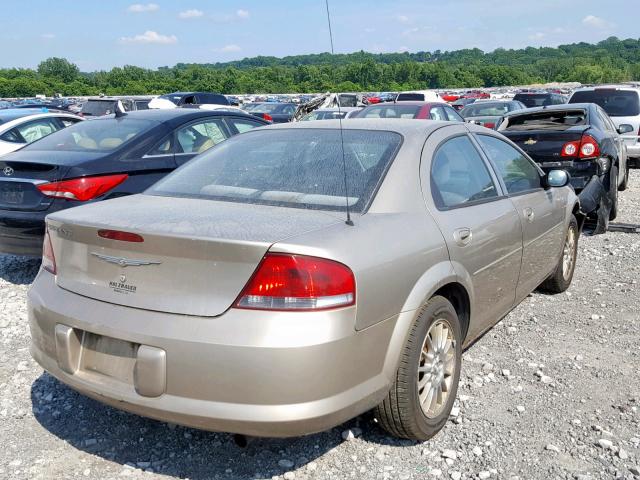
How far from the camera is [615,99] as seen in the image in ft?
46.5

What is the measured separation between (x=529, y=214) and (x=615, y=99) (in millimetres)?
11510

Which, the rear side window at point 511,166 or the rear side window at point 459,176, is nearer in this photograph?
the rear side window at point 459,176

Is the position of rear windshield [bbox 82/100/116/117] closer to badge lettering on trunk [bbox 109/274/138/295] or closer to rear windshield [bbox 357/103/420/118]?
rear windshield [bbox 357/103/420/118]

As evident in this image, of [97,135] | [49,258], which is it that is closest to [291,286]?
[49,258]

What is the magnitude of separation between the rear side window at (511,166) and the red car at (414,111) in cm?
832

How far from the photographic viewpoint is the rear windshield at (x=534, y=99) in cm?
2359

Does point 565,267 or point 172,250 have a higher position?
point 172,250

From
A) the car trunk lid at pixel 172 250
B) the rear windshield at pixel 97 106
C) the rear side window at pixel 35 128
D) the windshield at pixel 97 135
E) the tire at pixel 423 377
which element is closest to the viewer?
the car trunk lid at pixel 172 250

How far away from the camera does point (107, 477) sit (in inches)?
113

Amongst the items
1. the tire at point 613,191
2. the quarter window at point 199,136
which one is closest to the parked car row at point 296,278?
the quarter window at point 199,136

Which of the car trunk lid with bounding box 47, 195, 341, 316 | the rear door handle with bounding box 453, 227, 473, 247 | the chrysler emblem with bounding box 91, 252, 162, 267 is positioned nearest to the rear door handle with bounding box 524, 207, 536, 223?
the rear door handle with bounding box 453, 227, 473, 247

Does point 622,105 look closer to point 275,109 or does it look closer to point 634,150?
point 634,150

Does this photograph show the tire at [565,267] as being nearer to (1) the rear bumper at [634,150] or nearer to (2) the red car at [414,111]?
(2) the red car at [414,111]

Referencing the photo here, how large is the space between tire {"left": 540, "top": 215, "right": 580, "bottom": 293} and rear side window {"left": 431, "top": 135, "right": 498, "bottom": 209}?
1685 mm
